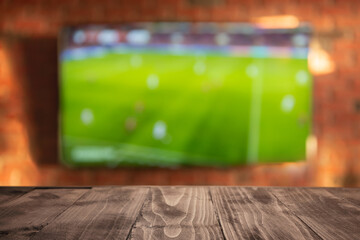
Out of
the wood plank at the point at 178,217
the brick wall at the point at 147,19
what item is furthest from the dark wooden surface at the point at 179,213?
the brick wall at the point at 147,19

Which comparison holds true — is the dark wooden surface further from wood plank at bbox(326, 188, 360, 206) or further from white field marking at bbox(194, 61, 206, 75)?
white field marking at bbox(194, 61, 206, 75)

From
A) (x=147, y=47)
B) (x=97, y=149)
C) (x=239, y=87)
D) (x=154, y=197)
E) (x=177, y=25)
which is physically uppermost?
(x=177, y=25)

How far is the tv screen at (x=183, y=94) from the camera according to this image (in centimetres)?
256

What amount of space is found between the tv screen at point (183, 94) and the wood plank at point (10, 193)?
161 centimetres

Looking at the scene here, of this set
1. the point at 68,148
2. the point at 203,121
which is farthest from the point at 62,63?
the point at 203,121

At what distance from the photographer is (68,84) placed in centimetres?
255

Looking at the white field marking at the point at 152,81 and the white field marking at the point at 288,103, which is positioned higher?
the white field marking at the point at 152,81

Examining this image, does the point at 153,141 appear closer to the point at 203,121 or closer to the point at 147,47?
the point at 203,121

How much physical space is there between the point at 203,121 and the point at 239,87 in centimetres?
34

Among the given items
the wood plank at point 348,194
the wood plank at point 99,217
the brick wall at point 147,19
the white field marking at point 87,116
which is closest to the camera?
the wood plank at point 99,217

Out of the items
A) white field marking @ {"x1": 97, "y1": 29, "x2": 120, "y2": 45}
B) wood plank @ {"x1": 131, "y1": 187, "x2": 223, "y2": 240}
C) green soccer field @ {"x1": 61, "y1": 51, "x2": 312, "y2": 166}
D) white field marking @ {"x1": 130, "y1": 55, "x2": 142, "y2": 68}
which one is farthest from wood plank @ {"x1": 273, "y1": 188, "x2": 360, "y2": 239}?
white field marking @ {"x1": 97, "y1": 29, "x2": 120, "y2": 45}

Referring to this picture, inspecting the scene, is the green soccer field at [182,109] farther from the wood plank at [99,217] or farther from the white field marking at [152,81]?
the wood plank at [99,217]

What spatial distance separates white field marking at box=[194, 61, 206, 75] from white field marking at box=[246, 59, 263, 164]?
1.00 ft

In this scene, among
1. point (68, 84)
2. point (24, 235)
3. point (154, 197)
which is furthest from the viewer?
point (68, 84)
